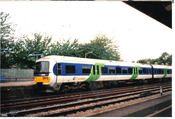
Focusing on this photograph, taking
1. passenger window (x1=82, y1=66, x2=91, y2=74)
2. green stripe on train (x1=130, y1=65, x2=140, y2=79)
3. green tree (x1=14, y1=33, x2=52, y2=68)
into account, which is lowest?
green stripe on train (x1=130, y1=65, x2=140, y2=79)

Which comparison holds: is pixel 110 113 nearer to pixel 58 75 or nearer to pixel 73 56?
pixel 58 75

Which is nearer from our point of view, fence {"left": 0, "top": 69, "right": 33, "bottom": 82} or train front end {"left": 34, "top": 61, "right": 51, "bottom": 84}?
train front end {"left": 34, "top": 61, "right": 51, "bottom": 84}

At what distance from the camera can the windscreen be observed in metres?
8.20

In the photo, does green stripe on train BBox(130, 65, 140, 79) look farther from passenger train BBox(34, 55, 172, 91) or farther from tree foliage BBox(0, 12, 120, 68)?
tree foliage BBox(0, 12, 120, 68)

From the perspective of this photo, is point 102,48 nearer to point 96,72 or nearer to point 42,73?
point 96,72

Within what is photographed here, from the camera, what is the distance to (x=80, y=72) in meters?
9.46

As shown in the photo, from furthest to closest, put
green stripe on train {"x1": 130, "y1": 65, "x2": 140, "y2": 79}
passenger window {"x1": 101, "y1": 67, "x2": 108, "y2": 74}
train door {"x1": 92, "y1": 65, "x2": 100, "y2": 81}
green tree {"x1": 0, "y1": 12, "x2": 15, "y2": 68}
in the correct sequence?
1. green stripe on train {"x1": 130, "y1": 65, "x2": 140, "y2": 79}
2. passenger window {"x1": 101, "y1": 67, "x2": 108, "y2": 74}
3. train door {"x1": 92, "y1": 65, "x2": 100, "y2": 81}
4. green tree {"x1": 0, "y1": 12, "x2": 15, "y2": 68}

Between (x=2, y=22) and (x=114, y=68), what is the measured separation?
8.14 m

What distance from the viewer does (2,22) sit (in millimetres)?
7852

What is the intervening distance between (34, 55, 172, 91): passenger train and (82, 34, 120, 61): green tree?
450 millimetres

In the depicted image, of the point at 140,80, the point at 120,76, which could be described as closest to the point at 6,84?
the point at 120,76

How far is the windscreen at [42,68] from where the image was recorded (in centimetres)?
820

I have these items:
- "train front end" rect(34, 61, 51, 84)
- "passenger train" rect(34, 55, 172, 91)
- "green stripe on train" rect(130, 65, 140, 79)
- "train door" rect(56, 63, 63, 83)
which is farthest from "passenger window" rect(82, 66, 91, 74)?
"green stripe on train" rect(130, 65, 140, 79)

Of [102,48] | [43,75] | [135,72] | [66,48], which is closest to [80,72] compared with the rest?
[66,48]
